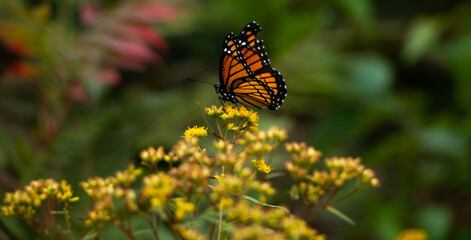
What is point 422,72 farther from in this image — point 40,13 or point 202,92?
point 40,13

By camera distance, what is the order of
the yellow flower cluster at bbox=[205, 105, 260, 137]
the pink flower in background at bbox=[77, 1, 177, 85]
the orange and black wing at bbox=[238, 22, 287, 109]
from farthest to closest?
the pink flower in background at bbox=[77, 1, 177, 85] < the orange and black wing at bbox=[238, 22, 287, 109] < the yellow flower cluster at bbox=[205, 105, 260, 137]

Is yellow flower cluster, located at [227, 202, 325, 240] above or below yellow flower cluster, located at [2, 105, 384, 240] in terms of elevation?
below

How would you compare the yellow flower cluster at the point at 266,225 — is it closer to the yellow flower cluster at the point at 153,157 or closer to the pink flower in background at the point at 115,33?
the yellow flower cluster at the point at 153,157

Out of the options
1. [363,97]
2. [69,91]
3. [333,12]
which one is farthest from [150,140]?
[333,12]

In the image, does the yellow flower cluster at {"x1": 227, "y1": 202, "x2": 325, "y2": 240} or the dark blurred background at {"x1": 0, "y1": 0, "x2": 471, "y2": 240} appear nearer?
the yellow flower cluster at {"x1": 227, "y1": 202, "x2": 325, "y2": 240}

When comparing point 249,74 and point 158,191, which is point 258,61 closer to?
point 249,74

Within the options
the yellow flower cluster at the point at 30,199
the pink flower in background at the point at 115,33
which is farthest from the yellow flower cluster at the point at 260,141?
the pink flower in background at the point at 115,33

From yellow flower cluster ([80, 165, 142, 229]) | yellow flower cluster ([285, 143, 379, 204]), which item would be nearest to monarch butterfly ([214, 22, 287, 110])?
yellow flower cluster ([285, 143, 379, 204])

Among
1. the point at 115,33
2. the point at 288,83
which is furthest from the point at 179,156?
the point at 288,83

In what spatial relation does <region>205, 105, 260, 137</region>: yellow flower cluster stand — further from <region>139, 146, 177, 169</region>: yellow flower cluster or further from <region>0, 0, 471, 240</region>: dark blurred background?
<region>0, 0, 471, 240</region>: dark blurred background

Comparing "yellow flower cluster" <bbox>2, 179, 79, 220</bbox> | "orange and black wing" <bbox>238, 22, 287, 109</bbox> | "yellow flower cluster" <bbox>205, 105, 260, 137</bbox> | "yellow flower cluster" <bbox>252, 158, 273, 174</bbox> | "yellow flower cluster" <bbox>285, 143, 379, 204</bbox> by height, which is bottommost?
"yellow flower cluster" <bbox>2, 179, 79, 220</bbox>
